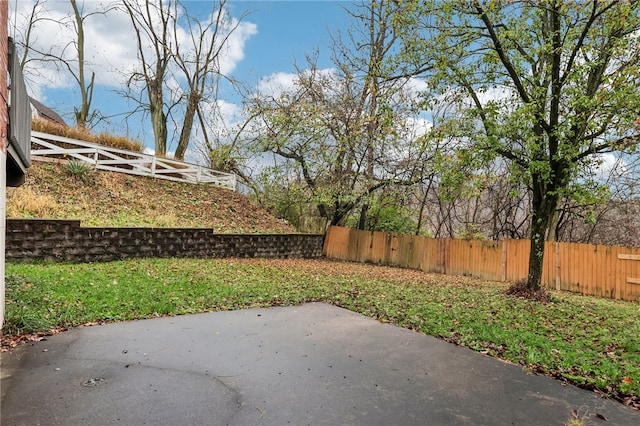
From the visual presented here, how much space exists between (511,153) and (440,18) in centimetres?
322

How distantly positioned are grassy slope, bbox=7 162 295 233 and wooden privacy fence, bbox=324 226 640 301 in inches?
123

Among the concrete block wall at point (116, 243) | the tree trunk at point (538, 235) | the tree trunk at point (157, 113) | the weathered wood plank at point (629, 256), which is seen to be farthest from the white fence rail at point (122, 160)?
the weathered wood plank at point (629, 256)

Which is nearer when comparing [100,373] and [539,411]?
[539,411]

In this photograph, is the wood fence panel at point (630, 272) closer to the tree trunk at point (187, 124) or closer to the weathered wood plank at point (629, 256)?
the weathered wood plank at point (629, 256)

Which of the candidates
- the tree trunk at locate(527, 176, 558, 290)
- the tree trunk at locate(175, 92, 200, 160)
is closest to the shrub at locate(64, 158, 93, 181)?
the tree trunk at locate(175, 92, 200, 160)

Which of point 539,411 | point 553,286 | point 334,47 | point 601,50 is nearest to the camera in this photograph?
point 539,411

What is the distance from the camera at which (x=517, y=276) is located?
11242mm

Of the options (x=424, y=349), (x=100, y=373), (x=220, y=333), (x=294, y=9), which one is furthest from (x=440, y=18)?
(x=100, y=373)

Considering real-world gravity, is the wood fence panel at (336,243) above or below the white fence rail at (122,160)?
below

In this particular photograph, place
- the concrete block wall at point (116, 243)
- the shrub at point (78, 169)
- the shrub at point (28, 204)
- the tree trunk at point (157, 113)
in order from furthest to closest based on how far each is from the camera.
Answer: the tree trunk at point (157, 113) → the shrub at point (78, 169) → the shrub at point (28, 204) → the concrete block wall at point (116, 243)

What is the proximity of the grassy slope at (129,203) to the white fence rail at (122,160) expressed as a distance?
0.35 metres

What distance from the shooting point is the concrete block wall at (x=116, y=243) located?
8.34 meters

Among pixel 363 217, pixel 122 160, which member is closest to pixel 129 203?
pixel 122 160

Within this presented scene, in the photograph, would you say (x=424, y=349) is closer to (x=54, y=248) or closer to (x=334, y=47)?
(x=54, y=248)
